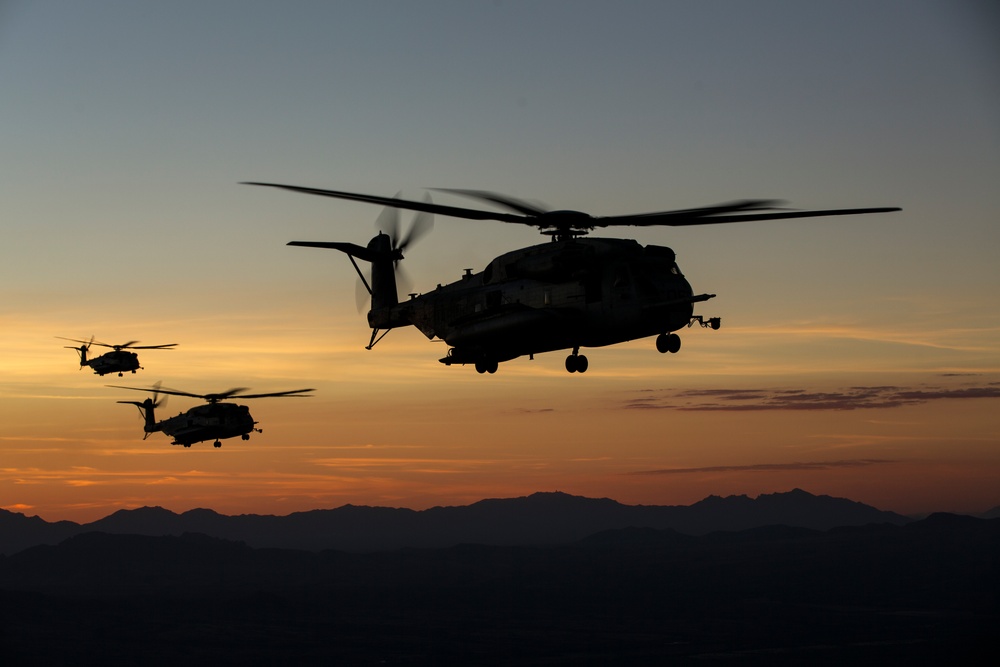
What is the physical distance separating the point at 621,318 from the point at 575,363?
11.6ft

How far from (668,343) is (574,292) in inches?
180

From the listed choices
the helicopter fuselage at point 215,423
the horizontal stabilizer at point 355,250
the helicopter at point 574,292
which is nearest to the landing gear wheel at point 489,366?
the helicopter at point 574,292

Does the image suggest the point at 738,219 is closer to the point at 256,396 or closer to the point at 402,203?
the point at 402,203

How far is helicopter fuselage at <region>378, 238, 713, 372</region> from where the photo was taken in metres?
43.5

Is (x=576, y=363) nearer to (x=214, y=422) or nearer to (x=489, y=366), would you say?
(x=489, y=366)

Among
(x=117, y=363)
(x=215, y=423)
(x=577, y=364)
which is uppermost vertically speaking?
(x=117, y=363)

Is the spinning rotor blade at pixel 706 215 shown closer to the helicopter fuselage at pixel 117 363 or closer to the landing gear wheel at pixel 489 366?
the landing gear wheel at pixel 489 366

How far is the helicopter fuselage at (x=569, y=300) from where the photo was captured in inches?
1713

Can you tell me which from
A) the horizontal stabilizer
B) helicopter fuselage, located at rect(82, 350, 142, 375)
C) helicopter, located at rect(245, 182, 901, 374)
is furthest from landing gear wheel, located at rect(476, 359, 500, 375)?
helicopter fuselage, located at rect(82, 350, 142, 375)

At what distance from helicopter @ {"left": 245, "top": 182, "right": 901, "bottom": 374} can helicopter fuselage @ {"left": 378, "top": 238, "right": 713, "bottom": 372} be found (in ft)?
0.13

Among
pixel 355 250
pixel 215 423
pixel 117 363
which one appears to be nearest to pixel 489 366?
pixel 355 250

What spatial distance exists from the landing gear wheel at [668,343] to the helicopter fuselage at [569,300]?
357 mm

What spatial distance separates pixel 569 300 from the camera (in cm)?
4522

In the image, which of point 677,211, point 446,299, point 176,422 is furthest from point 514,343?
point 176,422
